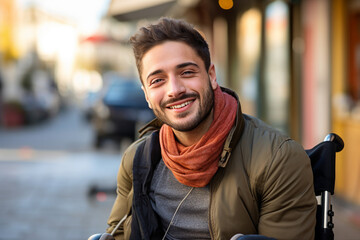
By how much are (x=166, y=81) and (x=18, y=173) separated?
852 cm

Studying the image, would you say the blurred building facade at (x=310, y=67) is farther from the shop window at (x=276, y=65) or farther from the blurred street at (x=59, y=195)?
the blurred street at (x=59, y=195)

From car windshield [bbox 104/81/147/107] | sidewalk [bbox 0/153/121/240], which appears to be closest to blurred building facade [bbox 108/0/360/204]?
sidewalk [bbox 0/153/121/240]

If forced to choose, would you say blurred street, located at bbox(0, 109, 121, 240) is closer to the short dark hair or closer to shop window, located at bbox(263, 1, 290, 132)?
shop window, located at bbox(263, 1, 290, 132)

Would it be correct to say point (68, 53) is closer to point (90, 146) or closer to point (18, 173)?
point (90, 146)

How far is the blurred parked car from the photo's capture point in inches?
527

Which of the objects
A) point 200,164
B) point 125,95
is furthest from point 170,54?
point 125,95

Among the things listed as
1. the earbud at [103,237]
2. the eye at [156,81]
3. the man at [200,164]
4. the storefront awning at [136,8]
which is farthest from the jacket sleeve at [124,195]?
the storefront awning at [136,8]

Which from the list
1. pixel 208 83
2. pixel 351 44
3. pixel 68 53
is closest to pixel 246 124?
pixel 208 83

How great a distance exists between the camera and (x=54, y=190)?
8695mm

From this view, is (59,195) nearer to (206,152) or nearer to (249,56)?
(249,56)

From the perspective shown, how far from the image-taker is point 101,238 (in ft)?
8.32

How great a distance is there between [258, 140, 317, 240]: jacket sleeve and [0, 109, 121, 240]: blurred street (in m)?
3.91

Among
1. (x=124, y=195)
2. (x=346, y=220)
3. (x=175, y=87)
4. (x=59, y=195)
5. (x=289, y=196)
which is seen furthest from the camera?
(x=59, y=195)

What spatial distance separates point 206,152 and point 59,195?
6285 mm
